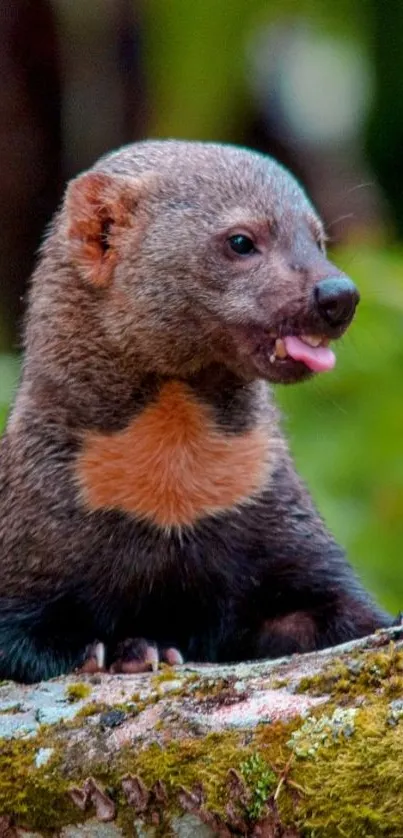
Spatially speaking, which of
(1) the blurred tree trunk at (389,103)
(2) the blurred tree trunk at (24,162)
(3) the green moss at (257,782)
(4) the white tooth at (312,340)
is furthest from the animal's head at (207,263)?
(2) the blurred tree trunk at (24,162)

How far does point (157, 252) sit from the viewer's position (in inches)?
291

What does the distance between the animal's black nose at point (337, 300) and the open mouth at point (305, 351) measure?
0.40ft

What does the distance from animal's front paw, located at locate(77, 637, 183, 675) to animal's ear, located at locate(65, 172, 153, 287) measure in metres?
1.50

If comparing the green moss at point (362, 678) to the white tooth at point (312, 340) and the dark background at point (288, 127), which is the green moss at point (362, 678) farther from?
the dark background at point (288, 127)

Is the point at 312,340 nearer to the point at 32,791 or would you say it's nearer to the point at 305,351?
the point at 305,351

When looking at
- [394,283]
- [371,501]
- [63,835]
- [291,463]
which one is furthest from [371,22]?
[63,835]

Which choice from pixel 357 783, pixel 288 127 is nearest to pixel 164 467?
pixel 357 783

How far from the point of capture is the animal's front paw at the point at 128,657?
265 inches

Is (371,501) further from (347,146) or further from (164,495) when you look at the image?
(347,146)

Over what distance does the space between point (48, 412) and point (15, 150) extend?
738 centimetres

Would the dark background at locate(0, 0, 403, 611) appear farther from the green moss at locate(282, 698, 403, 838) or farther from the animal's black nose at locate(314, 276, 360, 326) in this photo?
the green moss at locate(282, 698, 403, 838)

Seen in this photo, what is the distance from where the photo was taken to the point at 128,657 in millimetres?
6891

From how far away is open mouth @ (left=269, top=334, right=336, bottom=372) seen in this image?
6867mm

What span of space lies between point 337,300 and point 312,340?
0.23m
